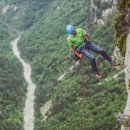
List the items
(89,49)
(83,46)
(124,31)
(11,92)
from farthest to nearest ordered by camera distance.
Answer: (11,92)
(89,49)
(83,46)
(124,31)

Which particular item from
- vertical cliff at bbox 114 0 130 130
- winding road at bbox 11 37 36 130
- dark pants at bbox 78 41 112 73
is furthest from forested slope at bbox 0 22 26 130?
vertical cliff at bbox 114 0 130 130

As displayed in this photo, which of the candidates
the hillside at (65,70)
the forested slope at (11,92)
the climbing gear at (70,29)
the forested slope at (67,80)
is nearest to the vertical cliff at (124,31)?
the climbing gear at (70,29)

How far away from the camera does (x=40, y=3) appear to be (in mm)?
126312

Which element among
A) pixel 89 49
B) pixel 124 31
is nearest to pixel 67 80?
pixel 89 49

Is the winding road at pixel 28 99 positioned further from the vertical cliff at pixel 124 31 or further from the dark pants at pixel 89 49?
the vertical cliff at pixel 124 31

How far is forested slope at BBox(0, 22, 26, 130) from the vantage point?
5812 cm

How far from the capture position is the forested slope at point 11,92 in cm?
5812

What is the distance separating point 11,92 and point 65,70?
961 cm

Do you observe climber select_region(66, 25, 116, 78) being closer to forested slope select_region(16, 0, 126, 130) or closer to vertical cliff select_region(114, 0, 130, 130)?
vertical cliff select_region(114, 0, 130, 130)

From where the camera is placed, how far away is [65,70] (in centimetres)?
7006

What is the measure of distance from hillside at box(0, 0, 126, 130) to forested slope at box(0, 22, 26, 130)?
8.89 feet

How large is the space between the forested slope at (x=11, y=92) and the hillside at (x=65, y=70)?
2711mm

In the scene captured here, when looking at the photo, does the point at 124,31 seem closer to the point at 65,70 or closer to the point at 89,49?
the point at 89,49

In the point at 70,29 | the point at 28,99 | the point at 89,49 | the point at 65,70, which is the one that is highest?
the point at 65,70
